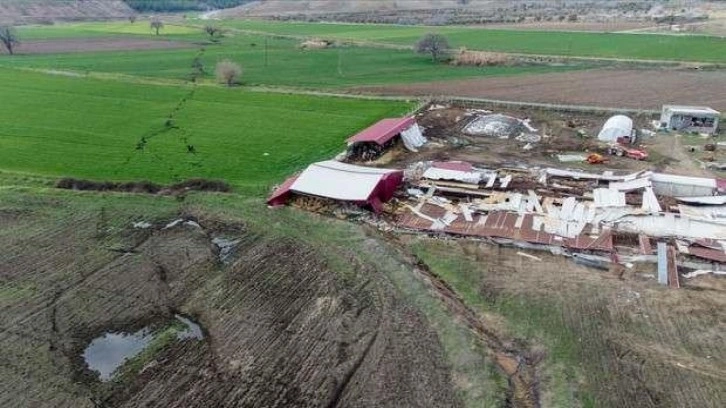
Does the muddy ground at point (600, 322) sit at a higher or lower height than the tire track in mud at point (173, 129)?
lower

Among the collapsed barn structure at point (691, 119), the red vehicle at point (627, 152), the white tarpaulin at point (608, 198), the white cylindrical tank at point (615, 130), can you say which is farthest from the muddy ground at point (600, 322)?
the collapsed barn structure at point (691, 119)

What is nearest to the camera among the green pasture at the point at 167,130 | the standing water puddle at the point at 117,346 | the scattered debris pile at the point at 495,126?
the standing water puddle at the point at 117,346

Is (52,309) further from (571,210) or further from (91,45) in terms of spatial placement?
(91,45)

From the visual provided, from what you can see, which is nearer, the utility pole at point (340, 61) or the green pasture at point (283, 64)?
the green pasture at point (283, 64)

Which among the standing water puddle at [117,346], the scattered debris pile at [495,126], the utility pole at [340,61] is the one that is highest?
the utility pole at [340,61]

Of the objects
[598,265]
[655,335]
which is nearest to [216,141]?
[598,265]

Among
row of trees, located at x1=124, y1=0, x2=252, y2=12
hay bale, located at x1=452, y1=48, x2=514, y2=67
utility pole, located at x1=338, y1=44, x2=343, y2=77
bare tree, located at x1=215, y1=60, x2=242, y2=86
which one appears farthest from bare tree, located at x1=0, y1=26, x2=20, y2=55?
row of trees, located at x1=124, y1=0, x2=252, y2=12

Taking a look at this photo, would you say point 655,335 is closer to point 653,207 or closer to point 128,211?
point 653,207

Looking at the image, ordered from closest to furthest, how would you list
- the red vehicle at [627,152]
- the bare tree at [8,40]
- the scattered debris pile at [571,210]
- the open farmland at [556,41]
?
the scattered debris pile at [571,210]
the red vehicle at [627,152]
the open farmland at [556,41]
the bare tree at [8,40]

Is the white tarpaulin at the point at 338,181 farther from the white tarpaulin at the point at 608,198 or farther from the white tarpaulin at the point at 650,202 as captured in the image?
the white tarpaulin at the point at 650,202
